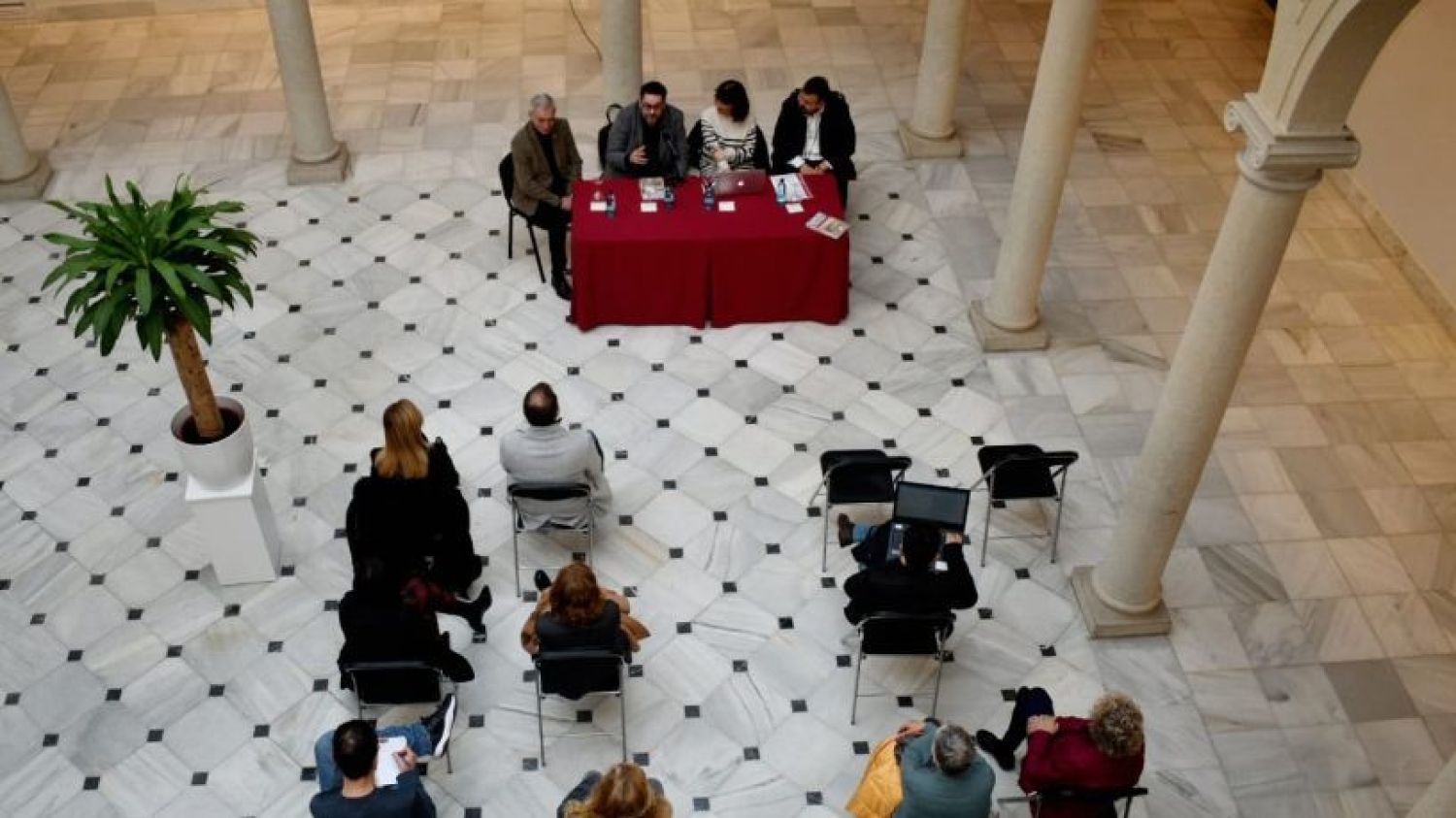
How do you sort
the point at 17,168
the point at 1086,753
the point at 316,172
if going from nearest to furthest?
the point at 1086,753 < the point at 17,168 < the point at 316,172

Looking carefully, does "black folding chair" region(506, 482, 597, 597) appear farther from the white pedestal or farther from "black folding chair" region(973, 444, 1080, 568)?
"black folding chair" region(973, 444, 1080, 568)

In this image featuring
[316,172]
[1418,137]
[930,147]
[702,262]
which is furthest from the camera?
[930,147]

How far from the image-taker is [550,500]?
757 cm

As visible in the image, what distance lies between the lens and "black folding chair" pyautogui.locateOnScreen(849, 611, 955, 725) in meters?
6.77

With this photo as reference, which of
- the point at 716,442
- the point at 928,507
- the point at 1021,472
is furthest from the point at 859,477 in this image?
the point at 716,442

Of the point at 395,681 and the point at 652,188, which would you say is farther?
the point at 652,188

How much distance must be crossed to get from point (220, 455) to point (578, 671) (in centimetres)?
237

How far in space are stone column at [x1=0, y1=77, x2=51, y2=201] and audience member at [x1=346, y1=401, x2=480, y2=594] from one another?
5.66 metres

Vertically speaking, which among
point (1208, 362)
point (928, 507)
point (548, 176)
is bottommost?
point (928, 507)

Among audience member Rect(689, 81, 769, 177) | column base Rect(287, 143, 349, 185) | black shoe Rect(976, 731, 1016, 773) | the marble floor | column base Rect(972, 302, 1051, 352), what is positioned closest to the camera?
black shoe Rect(976, 731, 1016, 773)

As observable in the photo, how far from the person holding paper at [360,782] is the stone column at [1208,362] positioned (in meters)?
3.96

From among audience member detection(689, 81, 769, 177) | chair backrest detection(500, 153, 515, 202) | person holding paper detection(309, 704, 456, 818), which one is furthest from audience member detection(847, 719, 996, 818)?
chair backrest detection(500, 153, 515, 202)

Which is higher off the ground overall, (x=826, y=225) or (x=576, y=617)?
(x=576, y=617)

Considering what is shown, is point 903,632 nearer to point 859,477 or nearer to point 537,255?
point 859,477
